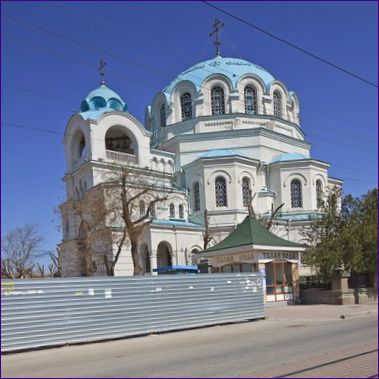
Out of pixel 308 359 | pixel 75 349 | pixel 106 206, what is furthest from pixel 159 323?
pixel 106 206

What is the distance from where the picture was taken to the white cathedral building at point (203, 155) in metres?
42.8

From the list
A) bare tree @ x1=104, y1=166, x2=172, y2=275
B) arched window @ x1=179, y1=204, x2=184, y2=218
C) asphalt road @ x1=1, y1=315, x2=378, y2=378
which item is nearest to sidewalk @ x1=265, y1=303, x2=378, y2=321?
asphalt road @ x1=1, y1=315, x2=378, y2=378

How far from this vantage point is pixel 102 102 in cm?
4681

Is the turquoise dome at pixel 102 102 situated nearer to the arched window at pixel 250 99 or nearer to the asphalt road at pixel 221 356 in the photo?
the arched window at pixel 250 99

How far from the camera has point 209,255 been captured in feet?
90.1

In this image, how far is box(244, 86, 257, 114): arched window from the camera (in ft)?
166

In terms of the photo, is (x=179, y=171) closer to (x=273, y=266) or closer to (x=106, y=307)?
(x=273, y=266)

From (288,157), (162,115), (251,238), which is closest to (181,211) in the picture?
(288,157)

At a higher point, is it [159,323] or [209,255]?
[209,255]

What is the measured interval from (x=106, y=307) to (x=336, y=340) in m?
6.21

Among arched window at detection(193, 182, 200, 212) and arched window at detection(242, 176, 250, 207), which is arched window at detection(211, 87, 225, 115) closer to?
arched window at detection(242, 176, 250, 207)

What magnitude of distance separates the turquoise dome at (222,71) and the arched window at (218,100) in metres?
1.44

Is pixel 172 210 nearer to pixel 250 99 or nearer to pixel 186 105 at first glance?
pixel 186 105

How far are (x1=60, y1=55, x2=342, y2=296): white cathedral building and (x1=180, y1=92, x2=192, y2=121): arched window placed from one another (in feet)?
0.32
